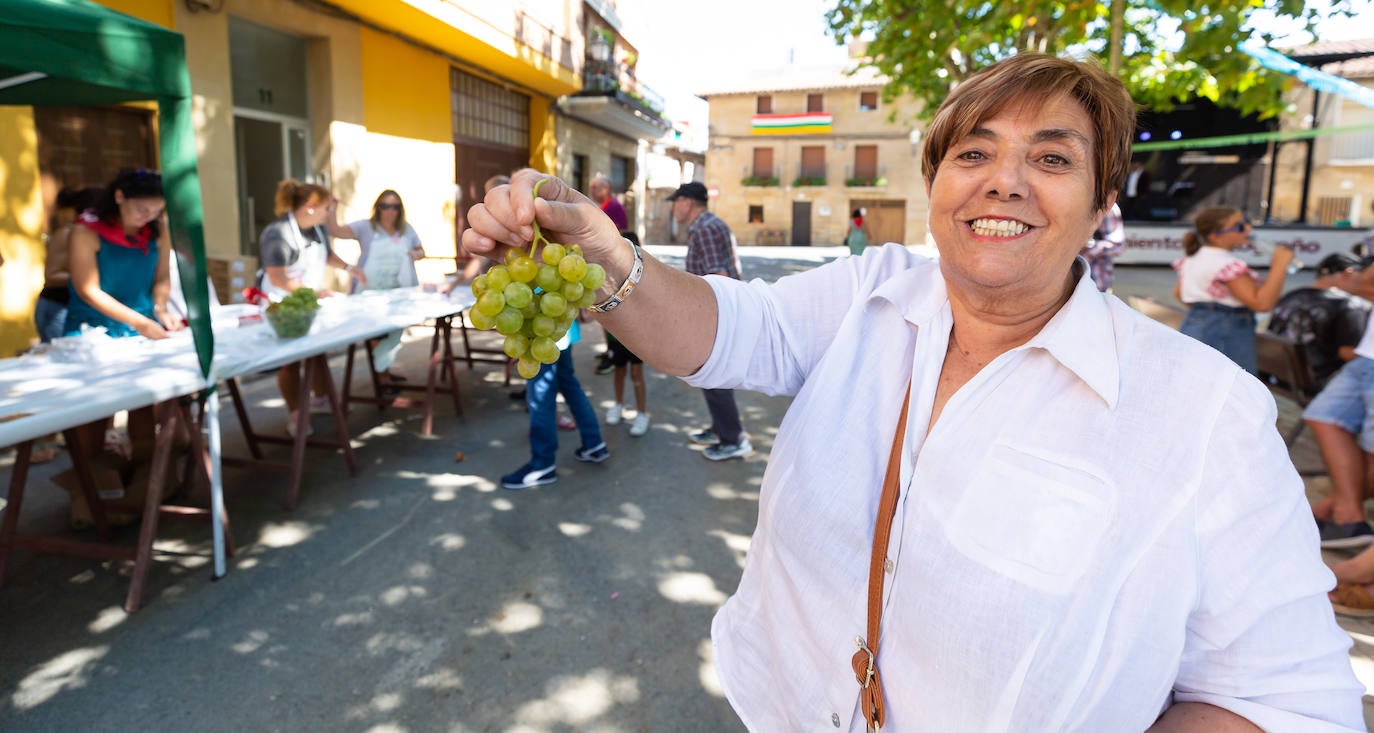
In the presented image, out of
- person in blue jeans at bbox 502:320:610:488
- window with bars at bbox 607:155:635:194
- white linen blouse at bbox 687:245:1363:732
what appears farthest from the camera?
window with bars at bbox 607:155:635:194

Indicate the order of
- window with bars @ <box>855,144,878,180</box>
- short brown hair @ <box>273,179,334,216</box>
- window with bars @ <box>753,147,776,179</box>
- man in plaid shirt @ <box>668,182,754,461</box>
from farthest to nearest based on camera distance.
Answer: window with bars @ <box>753,147,776,179</box> < window with bars @ <box>855,144,878,180</box> < short brown hair @ <box>273,179,334,216</box> < man in plaid shirt @ <box>668,182,754,461</box>

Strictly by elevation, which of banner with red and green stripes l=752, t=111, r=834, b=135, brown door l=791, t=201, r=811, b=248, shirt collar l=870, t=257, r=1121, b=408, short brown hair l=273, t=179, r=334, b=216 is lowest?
shirt collar l=870, t=257, r=1121, b=408

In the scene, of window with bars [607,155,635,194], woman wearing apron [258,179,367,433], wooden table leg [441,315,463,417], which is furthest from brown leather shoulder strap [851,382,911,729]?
window with bars [607,155,635,194]

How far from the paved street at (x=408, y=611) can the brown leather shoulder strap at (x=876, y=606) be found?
1548mm

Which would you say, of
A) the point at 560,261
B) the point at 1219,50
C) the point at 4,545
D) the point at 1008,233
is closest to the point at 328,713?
the point at 4,545

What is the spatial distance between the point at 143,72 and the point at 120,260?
1535 mm

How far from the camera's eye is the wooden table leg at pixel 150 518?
3252 millimetres

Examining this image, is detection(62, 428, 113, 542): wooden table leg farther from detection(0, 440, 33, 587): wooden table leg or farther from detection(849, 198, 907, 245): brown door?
detection(849, 198, 907, 245): brown door

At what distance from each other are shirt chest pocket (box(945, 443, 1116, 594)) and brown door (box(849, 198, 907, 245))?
3970cm

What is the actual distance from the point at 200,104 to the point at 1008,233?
9001mm

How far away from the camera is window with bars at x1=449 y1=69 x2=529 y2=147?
13.4m

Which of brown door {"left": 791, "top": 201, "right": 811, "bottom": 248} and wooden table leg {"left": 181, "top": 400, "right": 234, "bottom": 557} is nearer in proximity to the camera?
wooden table leg {"left": 181, "top": 400, "right": 234, "bottom": 557}

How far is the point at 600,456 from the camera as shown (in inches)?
205

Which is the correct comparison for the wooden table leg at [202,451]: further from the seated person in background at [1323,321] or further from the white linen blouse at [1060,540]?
the seated person in background at [1323,321]
